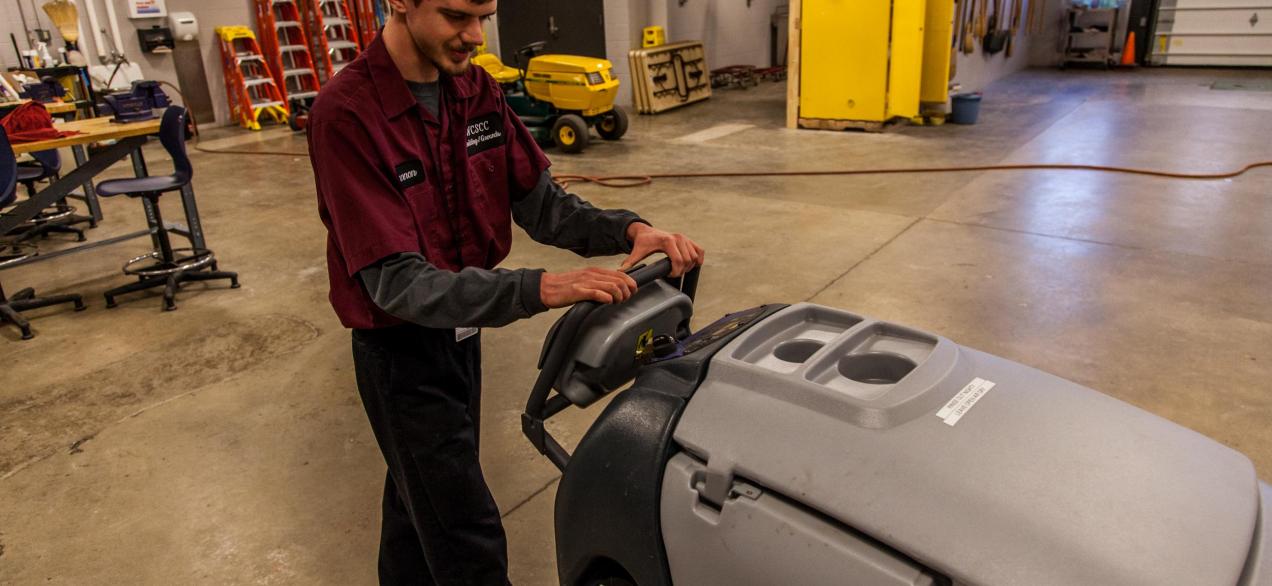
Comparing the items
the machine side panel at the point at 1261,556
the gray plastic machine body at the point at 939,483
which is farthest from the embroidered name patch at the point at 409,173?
the machine side panel at the point at 1261,556

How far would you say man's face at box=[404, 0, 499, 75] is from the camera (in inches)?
47.1

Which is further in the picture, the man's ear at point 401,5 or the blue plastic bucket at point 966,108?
the blue plastic bucket at point 966,108

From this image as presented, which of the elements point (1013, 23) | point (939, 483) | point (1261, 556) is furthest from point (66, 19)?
point (1013, 23)

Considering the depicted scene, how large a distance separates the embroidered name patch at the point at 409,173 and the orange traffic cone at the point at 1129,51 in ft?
43.1

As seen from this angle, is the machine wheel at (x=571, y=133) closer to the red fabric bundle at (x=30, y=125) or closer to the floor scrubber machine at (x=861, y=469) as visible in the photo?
the red fabric bundle at (x=30, y=125)

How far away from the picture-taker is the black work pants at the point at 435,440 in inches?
54.5

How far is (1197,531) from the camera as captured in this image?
81 cm

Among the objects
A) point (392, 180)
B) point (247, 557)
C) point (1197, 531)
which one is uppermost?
point (392, 180)

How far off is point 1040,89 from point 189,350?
9.84m

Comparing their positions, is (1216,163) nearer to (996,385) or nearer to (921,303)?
(921,303)

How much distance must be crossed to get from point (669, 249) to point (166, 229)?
3.65m

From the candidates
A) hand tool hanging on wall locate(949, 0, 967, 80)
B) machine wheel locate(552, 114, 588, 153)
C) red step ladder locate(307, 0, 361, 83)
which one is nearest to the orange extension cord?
machine wheel locate(552, 114, 588, 153)

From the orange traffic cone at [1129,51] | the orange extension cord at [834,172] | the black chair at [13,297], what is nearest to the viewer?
the black chair at [13,297]

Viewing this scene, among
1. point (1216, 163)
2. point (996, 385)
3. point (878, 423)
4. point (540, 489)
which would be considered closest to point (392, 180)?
point (878, 423)
